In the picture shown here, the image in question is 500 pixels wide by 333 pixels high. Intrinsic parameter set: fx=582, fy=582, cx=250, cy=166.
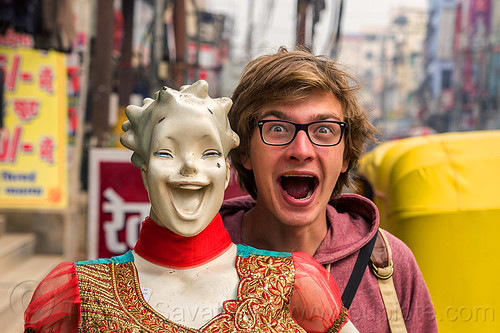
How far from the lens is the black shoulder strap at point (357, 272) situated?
2.00m

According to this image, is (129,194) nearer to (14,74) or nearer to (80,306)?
(80,306)

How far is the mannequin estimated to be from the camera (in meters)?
1.41

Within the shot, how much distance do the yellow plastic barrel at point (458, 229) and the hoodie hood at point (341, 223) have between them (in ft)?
1.20

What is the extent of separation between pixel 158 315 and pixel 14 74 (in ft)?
22.1

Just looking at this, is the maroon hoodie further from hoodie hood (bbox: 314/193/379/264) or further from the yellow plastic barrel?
the yellow plastic barrel

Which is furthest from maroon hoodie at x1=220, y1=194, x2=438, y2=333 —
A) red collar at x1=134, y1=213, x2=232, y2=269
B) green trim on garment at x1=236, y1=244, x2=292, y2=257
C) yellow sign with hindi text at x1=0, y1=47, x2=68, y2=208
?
yellow sign with hindi text at x1=0, y1=47, x2=68, y2=208

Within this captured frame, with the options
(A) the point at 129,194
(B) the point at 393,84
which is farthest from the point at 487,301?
(B) the point at 393,84

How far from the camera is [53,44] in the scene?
608cm

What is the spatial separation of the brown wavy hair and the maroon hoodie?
0.25 m

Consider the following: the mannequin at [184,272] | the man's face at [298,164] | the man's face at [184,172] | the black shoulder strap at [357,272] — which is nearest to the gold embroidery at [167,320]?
the mannequin at [184,272]

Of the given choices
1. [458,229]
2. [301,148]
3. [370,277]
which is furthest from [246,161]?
[458,229]

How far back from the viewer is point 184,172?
4.65 ft

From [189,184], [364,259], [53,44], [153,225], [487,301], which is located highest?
[53,44]

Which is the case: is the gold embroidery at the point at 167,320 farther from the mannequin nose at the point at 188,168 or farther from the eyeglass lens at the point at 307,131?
the eyeglass lens at the point at 307,131
